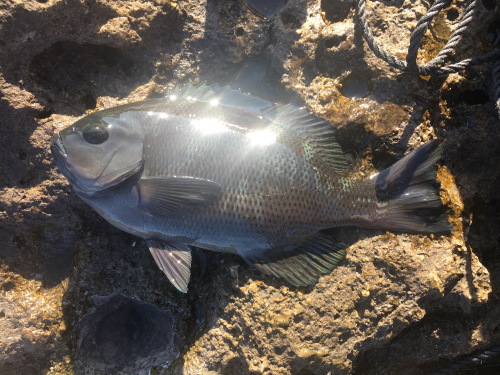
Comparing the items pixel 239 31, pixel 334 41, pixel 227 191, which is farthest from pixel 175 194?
pixel 334 41

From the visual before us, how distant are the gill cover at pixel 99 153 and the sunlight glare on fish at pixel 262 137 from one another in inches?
30.0

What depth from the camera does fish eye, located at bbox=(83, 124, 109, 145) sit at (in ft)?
8.24

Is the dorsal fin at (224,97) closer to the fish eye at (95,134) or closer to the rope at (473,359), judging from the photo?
the fish eye at (95,134)

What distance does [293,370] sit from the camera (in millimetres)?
2447

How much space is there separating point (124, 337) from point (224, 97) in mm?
1916

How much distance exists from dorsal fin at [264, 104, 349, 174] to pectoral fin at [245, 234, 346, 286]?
21.9 inches

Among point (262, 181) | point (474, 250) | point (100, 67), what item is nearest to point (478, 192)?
point (474, 250)

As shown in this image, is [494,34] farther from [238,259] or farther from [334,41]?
[238,259]

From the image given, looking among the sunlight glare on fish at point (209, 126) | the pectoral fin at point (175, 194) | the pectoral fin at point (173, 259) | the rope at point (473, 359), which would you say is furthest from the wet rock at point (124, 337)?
the rope at point (473, 359)

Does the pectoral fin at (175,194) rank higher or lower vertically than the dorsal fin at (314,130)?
lower

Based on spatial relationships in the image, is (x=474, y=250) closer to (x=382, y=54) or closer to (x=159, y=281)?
(x=382, y=54)

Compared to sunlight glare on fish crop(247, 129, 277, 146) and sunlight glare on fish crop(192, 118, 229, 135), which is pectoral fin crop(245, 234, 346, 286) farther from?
sunlight glare on fish crop(192, 118, 229, 135)

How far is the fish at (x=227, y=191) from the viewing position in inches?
97.7

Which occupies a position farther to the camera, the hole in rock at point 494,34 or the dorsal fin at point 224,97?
the hole in rock at point 494,34
